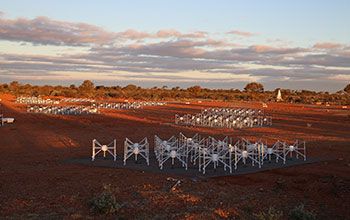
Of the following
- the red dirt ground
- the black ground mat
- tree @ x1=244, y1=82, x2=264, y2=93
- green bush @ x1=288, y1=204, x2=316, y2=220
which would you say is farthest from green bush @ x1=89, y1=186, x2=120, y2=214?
tree @ x1=244, y1=82, x2=264, y2=93

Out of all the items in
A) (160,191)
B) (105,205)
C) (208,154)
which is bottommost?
(160,191)

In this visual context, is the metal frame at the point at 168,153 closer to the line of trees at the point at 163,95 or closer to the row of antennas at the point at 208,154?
the row of antennas at the point at 208,154

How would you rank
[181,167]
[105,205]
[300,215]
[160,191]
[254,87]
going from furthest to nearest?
1. [254,87]
2. [181,167]
3. [160,191]
4. [105,205]
5. [300,215]

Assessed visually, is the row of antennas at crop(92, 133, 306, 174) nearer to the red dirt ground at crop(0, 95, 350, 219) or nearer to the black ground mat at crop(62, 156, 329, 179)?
the black ground mat at crop(62, 156, 329, 179)

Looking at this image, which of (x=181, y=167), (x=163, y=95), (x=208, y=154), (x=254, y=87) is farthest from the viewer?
(x=254, y=87)

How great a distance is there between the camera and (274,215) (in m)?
6.97

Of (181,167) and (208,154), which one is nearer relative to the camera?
(181,167)

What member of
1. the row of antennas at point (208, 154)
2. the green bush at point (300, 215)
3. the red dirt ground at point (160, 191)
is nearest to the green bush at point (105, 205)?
the red dirt ground at point (160, 191)

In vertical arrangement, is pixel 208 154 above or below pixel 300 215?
above

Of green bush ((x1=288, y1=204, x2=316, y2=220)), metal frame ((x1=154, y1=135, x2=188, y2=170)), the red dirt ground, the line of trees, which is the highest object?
the line of trees

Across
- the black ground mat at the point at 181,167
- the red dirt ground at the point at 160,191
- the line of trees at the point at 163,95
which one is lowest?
the red dirt ground at the point at 160,191

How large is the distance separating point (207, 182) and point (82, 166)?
5120 millimetres

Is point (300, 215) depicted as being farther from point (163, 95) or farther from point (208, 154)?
point (163, 95)

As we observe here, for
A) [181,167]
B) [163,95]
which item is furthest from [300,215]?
[163,95]
